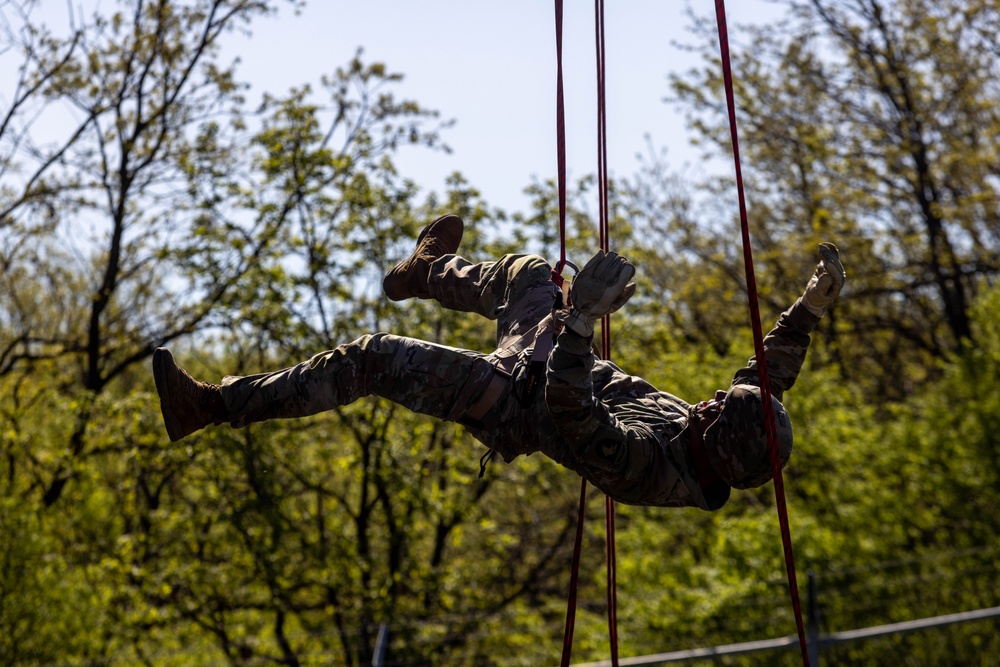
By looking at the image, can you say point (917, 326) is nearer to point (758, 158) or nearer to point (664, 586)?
point (758, 158)

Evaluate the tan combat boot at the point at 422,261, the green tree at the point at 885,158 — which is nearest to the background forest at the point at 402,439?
the green tree at the point at 885,158

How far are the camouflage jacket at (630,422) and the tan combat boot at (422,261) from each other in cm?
98

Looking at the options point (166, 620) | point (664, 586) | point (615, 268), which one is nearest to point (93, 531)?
point (166, 620)

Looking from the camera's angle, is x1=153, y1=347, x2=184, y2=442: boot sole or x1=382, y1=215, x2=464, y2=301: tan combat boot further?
x1=382, y1=215, x2=464, y2=301: tan combat boot

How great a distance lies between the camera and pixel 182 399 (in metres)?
3.73

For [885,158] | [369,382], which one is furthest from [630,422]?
[885,158]

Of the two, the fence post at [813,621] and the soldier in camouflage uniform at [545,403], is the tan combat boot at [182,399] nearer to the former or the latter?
the soldier in camouflage uniform at [545,403]

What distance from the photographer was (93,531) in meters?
14.0

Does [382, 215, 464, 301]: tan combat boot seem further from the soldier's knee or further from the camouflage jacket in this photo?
the camouflage jacket

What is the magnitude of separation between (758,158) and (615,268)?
1486 centimetres

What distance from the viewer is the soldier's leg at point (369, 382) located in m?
3.77

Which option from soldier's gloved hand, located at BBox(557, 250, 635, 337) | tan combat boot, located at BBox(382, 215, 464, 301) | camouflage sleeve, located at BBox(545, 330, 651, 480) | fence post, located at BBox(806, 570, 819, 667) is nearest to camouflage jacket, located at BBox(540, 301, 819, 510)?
camouflage sleeve, located at BBox(545, 330, 651, 480)

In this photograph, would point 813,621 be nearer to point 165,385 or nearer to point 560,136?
point 560,136

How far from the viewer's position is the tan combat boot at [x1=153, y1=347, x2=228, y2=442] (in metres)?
3.71
